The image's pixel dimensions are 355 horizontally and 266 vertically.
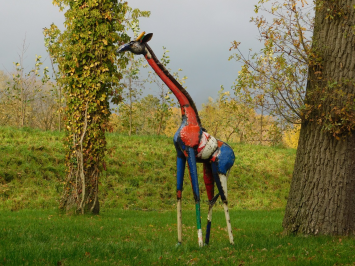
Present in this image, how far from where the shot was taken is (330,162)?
7742 mm

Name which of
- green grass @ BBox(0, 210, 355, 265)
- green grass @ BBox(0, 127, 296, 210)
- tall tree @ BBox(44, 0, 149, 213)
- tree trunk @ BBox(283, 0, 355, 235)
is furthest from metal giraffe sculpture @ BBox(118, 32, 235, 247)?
green grass @ BBox(0, 127, 296, 210)

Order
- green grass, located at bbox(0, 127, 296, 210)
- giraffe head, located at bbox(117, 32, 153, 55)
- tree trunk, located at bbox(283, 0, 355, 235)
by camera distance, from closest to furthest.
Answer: giraffe head, located at bbox(117, 32, 153, 55) → tree trunk, located at bbox(283, 0, 355, 235) → green grass, located at bbox(0, 127, 296, 210)

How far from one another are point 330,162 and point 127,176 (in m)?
10.4

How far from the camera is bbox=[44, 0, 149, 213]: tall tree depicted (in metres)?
11.1

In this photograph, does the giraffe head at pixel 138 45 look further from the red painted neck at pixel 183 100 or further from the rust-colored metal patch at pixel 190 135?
the rust-colored metal patch at pixel 190 135

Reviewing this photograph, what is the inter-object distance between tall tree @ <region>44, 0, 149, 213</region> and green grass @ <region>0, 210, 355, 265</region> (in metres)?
1.97

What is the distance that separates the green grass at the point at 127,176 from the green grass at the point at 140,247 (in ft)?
12.5

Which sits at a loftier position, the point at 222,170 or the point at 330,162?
the point at 330,162

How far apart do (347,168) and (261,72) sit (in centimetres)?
270

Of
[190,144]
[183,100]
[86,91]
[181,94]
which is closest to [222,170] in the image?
[190,144]

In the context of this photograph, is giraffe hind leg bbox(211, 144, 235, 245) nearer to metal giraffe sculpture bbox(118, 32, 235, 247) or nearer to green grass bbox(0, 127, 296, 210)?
metal giraffe sculpture bbox(118, 32, 235, 247)

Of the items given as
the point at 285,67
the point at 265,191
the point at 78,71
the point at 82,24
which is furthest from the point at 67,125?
the point at 265,191

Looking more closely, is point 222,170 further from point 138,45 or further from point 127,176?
point 127,176

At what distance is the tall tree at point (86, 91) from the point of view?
36.4ft
